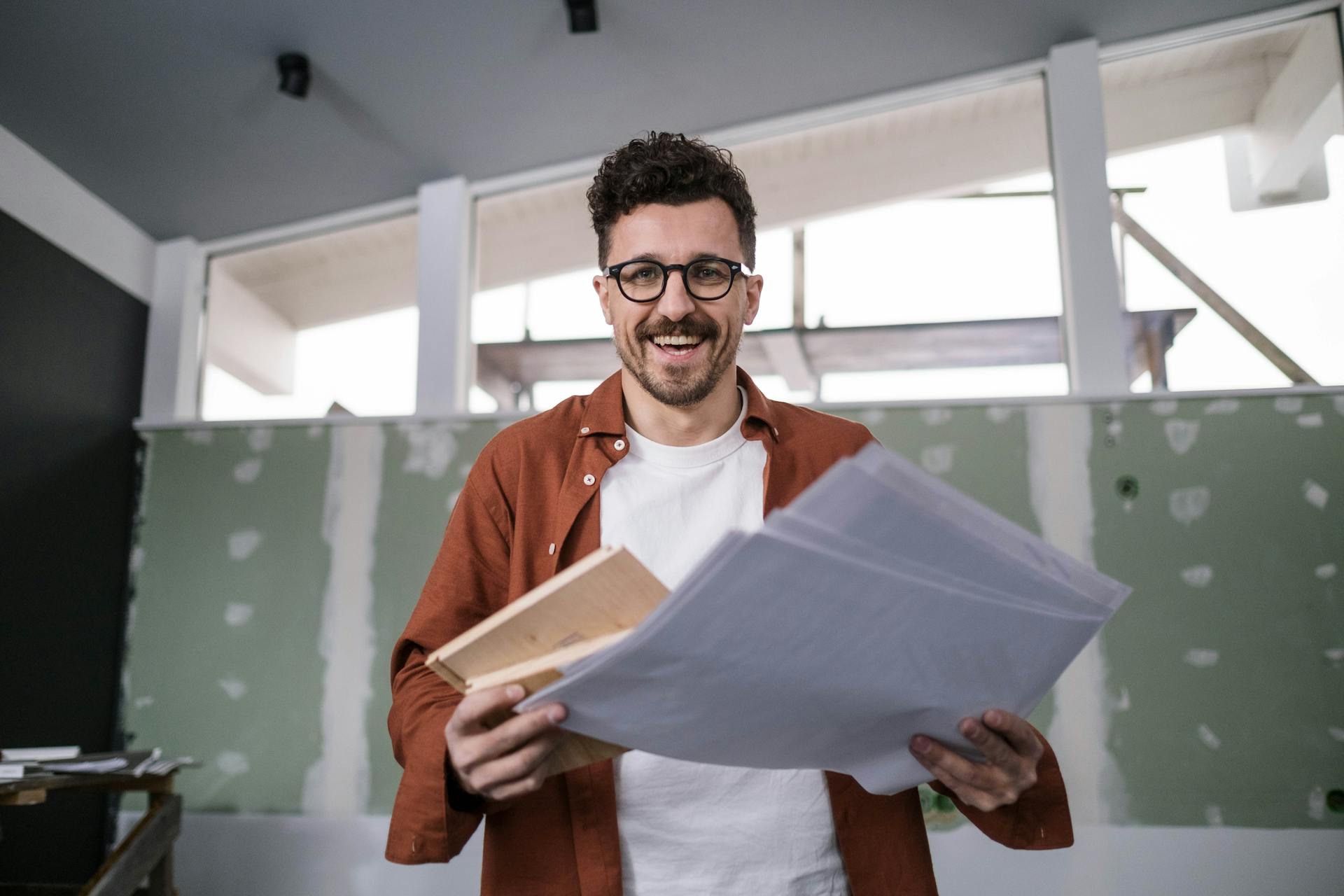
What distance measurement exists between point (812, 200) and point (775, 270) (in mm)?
Answer: 270

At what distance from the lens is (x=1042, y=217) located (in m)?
3.19

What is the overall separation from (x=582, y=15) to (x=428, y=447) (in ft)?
4.38

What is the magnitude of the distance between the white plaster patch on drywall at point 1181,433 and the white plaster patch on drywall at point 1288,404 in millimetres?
220

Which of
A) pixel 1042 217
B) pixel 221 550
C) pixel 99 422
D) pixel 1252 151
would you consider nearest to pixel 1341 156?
pixel 1252 151

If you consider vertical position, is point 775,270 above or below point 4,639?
above

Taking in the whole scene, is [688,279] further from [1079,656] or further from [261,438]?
[261,438]

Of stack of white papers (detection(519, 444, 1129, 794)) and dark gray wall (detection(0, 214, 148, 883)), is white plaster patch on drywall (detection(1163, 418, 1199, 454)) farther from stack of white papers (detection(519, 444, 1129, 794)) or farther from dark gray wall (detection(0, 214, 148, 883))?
dark gray wall (detection(0, 214, 148, 883))

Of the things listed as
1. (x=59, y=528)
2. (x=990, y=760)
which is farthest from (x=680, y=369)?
(x=59, y=528)

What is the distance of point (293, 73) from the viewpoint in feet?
8.79

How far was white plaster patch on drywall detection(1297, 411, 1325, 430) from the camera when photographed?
9.26ft

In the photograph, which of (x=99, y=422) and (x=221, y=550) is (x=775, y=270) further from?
(x=99, y=422)

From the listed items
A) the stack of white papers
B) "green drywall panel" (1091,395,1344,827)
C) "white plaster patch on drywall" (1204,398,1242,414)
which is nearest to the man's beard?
the stack of white papers

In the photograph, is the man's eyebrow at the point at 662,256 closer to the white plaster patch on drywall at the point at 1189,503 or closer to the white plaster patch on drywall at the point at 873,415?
the white plaster patch on drywall at the point at 873,415

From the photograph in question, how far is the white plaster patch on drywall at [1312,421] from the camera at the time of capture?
2.82 meters
